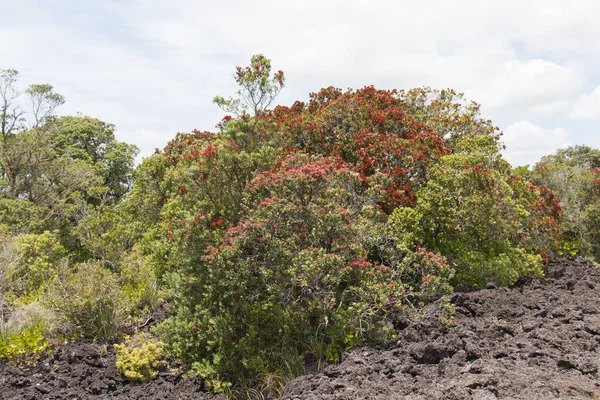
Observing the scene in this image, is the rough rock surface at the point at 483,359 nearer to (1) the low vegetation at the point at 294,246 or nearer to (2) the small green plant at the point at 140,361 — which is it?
(1) the low vegetation at the point at 294,246

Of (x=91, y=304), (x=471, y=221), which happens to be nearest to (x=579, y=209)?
(x=471, y=221)

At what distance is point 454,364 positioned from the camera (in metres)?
5.95

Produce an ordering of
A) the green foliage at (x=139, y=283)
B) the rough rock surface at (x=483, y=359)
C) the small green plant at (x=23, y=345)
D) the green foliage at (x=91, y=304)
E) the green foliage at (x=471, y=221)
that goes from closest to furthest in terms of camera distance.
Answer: the rough rock surface at (x=483, y=359)
the small green plant at (x=23, y=345)
the green foliage at (x=91, y=304)
the green foliage at (x=471, y=221)
the green foliage at (x=139, y=283)

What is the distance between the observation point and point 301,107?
13.4m

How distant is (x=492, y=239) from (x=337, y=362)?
16.1ft

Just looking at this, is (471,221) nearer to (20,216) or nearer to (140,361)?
(140,361)

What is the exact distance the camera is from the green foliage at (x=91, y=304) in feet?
28.3

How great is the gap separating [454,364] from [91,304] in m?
6.20

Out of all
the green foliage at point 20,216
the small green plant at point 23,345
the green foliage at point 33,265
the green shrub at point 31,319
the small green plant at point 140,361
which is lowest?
the small green plant at point 140,361

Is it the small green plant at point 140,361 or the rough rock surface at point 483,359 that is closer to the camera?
the rough rock surface at point 483,359

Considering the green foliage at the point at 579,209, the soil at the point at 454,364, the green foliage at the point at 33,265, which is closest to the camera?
the soil at the point at 454,364

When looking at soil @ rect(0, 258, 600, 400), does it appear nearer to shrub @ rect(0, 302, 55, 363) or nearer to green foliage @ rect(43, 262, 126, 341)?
shrub @ rect(0, 302, 55, 363)

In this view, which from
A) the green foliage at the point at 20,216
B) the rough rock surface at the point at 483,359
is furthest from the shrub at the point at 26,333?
the green foliage at the point at 20,216

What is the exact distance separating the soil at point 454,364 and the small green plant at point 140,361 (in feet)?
0.46
